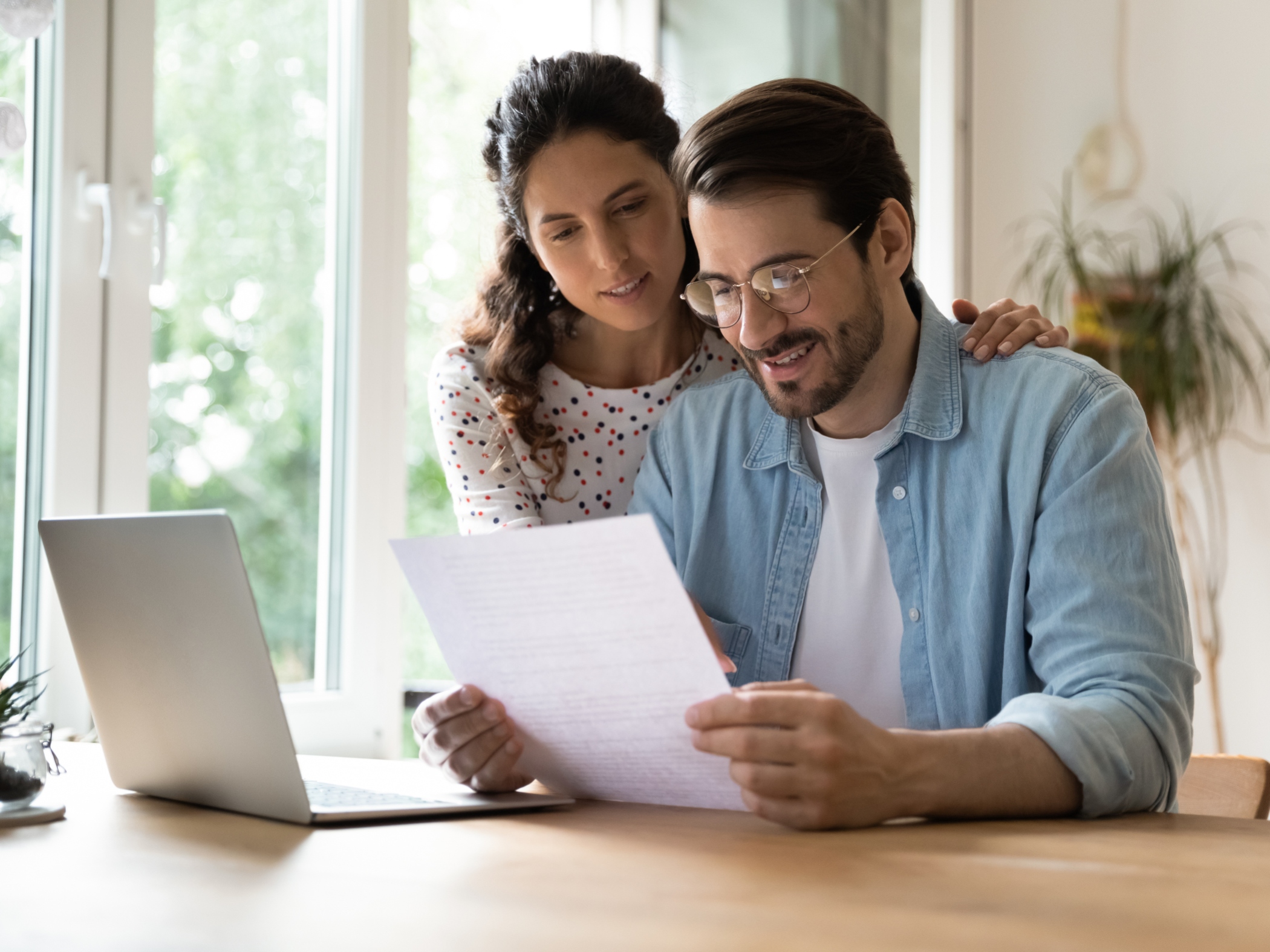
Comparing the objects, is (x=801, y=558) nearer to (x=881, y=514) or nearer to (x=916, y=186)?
(x=881, y=514)

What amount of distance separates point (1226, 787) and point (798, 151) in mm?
833

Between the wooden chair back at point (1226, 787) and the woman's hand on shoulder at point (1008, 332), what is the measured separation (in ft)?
1.61

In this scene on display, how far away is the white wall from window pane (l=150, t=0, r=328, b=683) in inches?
78.3

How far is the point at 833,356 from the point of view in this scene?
1416 mm

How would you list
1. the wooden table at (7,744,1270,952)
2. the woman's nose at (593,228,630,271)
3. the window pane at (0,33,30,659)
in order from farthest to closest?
the window pane at (0,33,30,659)
the woman's nose at (593,228,630,271)
the wooden table at (7,744,1270,952)

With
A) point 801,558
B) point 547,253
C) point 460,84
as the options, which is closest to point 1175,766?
point 801,558

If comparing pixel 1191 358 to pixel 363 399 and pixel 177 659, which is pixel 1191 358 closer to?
pixel 363 399

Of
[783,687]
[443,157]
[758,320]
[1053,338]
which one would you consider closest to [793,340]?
[758,320]

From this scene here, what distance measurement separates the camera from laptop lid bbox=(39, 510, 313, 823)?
0.95m

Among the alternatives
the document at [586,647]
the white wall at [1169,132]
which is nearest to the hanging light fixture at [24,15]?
the document at [586,647]

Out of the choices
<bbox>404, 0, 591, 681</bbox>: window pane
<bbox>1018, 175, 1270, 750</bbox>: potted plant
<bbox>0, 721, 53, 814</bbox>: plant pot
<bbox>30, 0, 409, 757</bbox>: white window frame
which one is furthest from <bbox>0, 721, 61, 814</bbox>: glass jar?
<bbox>1018, 175, 1270, 750</bbox>: potted plant

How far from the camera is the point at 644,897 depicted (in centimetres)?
75

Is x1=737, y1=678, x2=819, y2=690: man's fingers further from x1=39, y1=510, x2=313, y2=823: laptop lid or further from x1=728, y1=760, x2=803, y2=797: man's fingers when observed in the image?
x1=39, y1=510, x2=313, y2=823: laptop lid

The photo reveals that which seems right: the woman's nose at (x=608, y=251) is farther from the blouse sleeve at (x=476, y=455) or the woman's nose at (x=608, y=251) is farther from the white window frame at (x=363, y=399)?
the white window frame at (x=363, y=399)
